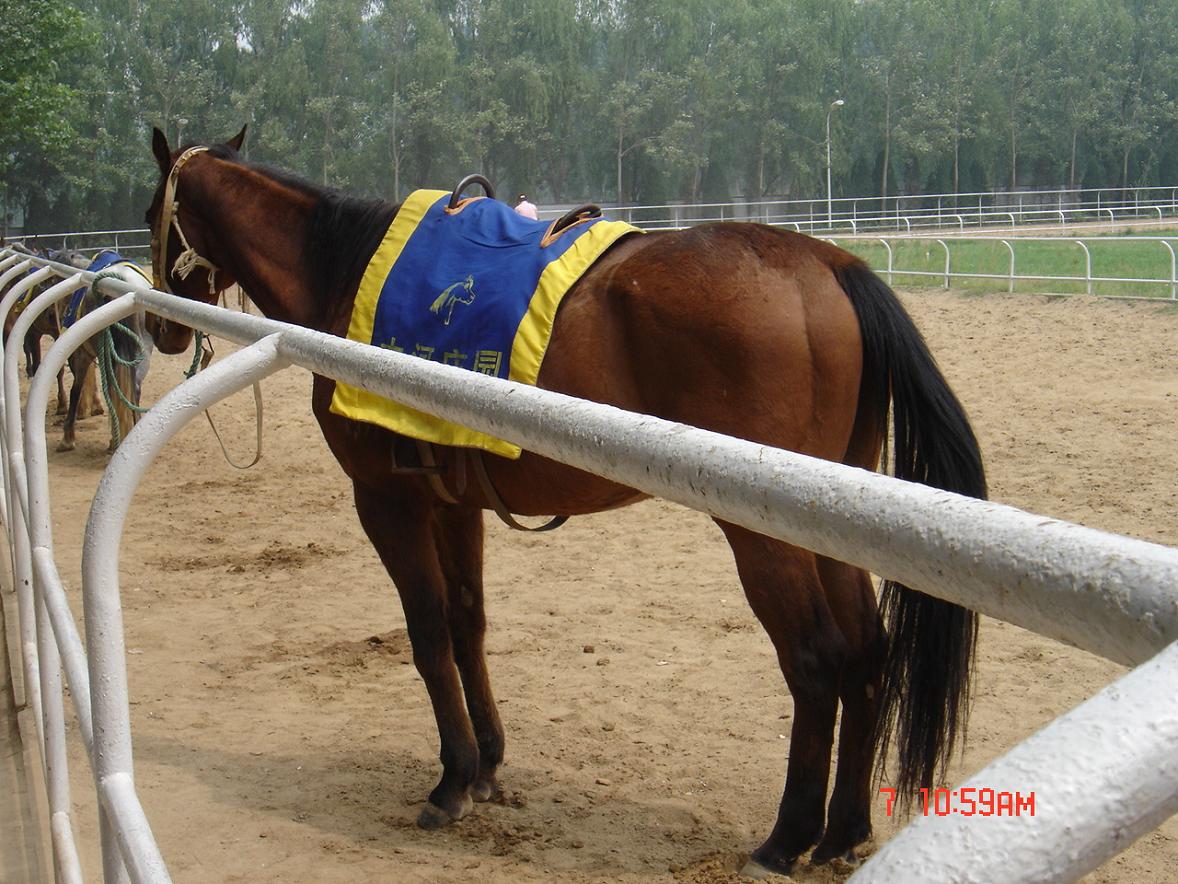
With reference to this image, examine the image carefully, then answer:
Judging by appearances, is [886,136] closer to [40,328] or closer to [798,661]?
[40,328]

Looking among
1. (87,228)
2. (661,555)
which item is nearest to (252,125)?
(87,228)

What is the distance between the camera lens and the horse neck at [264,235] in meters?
3.74

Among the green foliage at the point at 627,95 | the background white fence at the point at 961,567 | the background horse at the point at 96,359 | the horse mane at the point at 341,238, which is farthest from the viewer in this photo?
the green foliage at the point at 627,95

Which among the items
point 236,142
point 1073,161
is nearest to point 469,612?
point 236,142

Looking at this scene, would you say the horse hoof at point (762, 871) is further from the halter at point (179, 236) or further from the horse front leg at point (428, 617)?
the halter at point (179, 236)

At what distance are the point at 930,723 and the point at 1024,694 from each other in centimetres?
129

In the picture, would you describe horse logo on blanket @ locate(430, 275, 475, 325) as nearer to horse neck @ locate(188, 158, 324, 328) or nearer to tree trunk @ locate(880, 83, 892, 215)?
horse neck @ locate(188, 158, 324, 328)

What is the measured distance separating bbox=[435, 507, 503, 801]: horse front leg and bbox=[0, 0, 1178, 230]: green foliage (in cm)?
3469

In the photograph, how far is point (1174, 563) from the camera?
41cm

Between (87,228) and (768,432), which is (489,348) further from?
(87,228)

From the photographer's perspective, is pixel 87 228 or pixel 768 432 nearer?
pixel 768 432

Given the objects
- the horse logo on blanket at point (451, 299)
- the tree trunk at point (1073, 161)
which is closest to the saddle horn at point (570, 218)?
the horse logo on blanket at point (451, 299)

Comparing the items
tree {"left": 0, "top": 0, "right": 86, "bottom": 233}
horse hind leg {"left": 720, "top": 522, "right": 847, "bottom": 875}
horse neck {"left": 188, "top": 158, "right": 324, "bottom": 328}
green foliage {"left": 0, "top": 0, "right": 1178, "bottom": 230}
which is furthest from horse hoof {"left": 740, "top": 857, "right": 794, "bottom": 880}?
green foliage {"left": 0, "top": 0, "right": 1178, "bottom": 230}

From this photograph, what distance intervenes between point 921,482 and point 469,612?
1561mm
